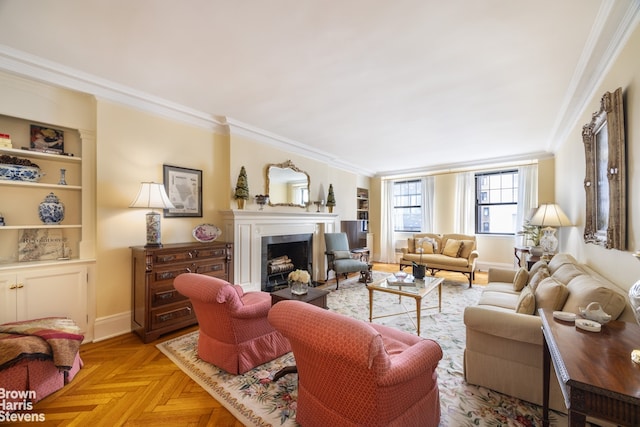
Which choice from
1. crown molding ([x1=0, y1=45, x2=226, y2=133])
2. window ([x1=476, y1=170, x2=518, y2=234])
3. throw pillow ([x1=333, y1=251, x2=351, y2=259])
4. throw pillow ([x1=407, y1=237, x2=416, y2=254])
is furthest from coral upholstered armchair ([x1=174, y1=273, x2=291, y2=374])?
window ([x1=476, y1=170, x2=518, y2=234])

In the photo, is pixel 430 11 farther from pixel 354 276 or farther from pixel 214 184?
pixel 354 276

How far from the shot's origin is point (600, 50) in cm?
202

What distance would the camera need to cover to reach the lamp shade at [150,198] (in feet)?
9.09

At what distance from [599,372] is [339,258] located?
4159 mm

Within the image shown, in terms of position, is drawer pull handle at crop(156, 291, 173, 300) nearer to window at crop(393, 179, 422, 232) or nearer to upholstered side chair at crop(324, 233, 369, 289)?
upholstered side chair at crop(324, 233, 369, 289)

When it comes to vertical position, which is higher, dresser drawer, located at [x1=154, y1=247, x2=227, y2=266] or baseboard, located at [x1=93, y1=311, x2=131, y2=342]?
dresser drawer, located at [x1=154, y1=247, x2=227, y2=266]

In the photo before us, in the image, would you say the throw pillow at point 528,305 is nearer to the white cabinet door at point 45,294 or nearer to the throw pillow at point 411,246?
the throw pillow at point 411,246

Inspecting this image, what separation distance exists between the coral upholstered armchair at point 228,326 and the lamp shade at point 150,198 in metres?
1.04

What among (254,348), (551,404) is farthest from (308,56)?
(551,404)

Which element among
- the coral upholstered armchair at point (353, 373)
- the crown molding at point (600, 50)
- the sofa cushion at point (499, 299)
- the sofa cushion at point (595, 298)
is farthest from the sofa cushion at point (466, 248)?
the coral upholstered armchair at point (353, 373)

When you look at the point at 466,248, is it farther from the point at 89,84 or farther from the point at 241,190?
the point at 89,84

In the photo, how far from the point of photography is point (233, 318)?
2076 mm

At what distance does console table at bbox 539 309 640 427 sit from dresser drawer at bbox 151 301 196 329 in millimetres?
3184

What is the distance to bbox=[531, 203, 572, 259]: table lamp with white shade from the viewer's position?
11.2 feet
